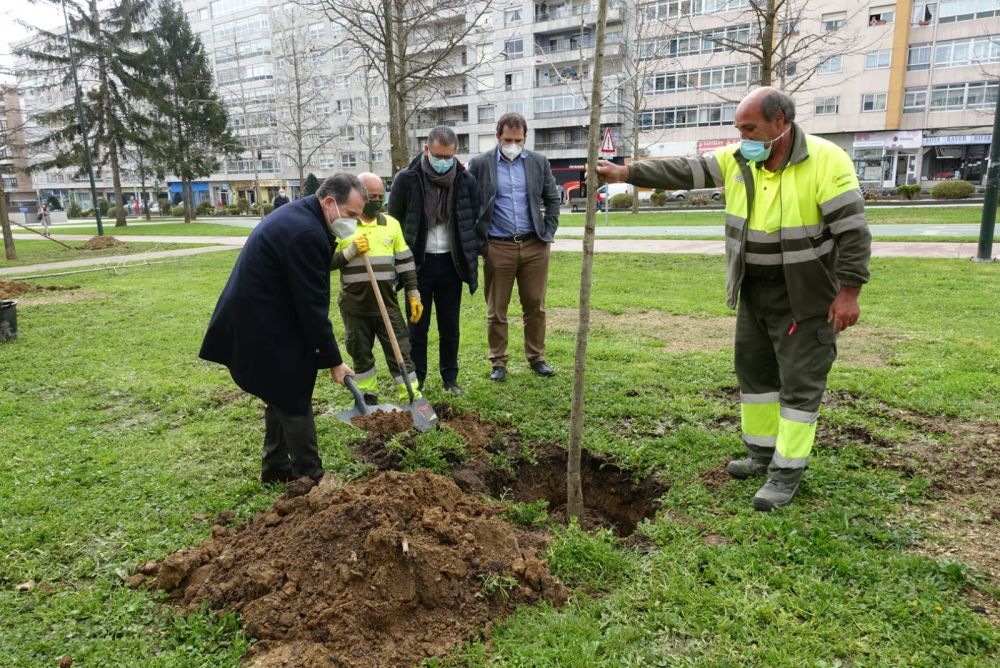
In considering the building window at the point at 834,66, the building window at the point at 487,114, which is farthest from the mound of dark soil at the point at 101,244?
the building window at the point at 834,66

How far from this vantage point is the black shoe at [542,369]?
5.63 metres

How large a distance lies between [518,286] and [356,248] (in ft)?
4.42

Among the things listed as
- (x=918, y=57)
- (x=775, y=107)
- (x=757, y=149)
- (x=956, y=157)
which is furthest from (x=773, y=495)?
(x=918, y=57)

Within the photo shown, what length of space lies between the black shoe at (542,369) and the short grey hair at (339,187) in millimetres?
2605

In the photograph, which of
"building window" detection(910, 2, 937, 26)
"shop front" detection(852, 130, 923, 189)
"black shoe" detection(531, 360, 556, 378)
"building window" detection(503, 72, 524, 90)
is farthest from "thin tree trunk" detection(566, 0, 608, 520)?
"building window" detection(503, 72, 524, 90)

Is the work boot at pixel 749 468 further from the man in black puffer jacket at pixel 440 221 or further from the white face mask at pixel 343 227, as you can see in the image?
the white face mask at pixel 343 227

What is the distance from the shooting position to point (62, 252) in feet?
66.8

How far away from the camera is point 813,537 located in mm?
2996

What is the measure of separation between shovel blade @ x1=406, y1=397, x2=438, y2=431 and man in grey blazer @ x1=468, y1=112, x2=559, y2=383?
3.59 ft

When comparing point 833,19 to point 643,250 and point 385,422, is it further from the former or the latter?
point 385,422

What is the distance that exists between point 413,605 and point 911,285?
865cm

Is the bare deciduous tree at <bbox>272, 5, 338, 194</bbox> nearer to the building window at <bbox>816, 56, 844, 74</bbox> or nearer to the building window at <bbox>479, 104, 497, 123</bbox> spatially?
the building window at <bbox>479, 104, 497, 123</bbox>

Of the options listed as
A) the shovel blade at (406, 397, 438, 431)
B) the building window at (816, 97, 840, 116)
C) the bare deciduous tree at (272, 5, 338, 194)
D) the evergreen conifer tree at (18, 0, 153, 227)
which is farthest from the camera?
the building window at (816, 97, 840, 116)

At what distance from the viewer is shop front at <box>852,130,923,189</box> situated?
41.9m
